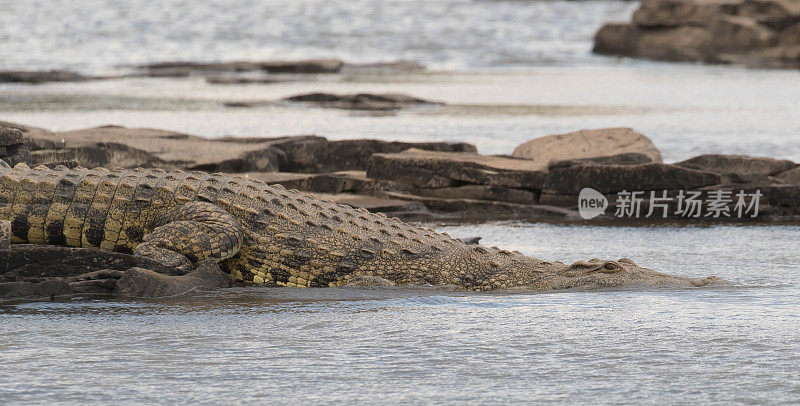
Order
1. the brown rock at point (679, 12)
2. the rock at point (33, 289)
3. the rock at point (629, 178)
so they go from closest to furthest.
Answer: the rock at point (33, 289)
the rock at point (629, 178)
the brown rock at point (679, 12)

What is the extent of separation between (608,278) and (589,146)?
4993 millimetres

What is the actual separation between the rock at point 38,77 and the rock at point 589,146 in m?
18.3

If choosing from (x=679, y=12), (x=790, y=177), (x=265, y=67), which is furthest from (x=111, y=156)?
(x=679, y=12)

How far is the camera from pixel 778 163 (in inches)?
391

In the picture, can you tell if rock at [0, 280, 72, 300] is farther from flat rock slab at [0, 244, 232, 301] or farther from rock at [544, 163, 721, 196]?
rock at [544, 163, 721, 196]

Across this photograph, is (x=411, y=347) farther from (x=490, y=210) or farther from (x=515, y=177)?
(x=515, y=177)

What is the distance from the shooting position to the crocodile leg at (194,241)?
18.5 ft

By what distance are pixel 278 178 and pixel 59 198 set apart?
395 cm

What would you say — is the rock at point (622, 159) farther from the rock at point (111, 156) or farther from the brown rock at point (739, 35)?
the brown rock at point (739, 35)

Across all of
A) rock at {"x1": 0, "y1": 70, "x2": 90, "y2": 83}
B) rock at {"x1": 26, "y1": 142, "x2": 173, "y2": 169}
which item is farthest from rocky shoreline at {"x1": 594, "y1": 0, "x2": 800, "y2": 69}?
rock at {"x1": 26, "y1": 142, "x2": 173, "y2": 169}

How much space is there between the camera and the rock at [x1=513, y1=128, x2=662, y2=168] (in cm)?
1034

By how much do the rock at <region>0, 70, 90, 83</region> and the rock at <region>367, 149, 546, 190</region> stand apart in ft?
60.4

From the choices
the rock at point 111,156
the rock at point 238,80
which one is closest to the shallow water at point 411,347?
the rock at point 111,156

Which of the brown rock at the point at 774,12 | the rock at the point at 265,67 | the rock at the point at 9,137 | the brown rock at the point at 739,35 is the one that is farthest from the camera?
the brown rock at the point at 774,12
